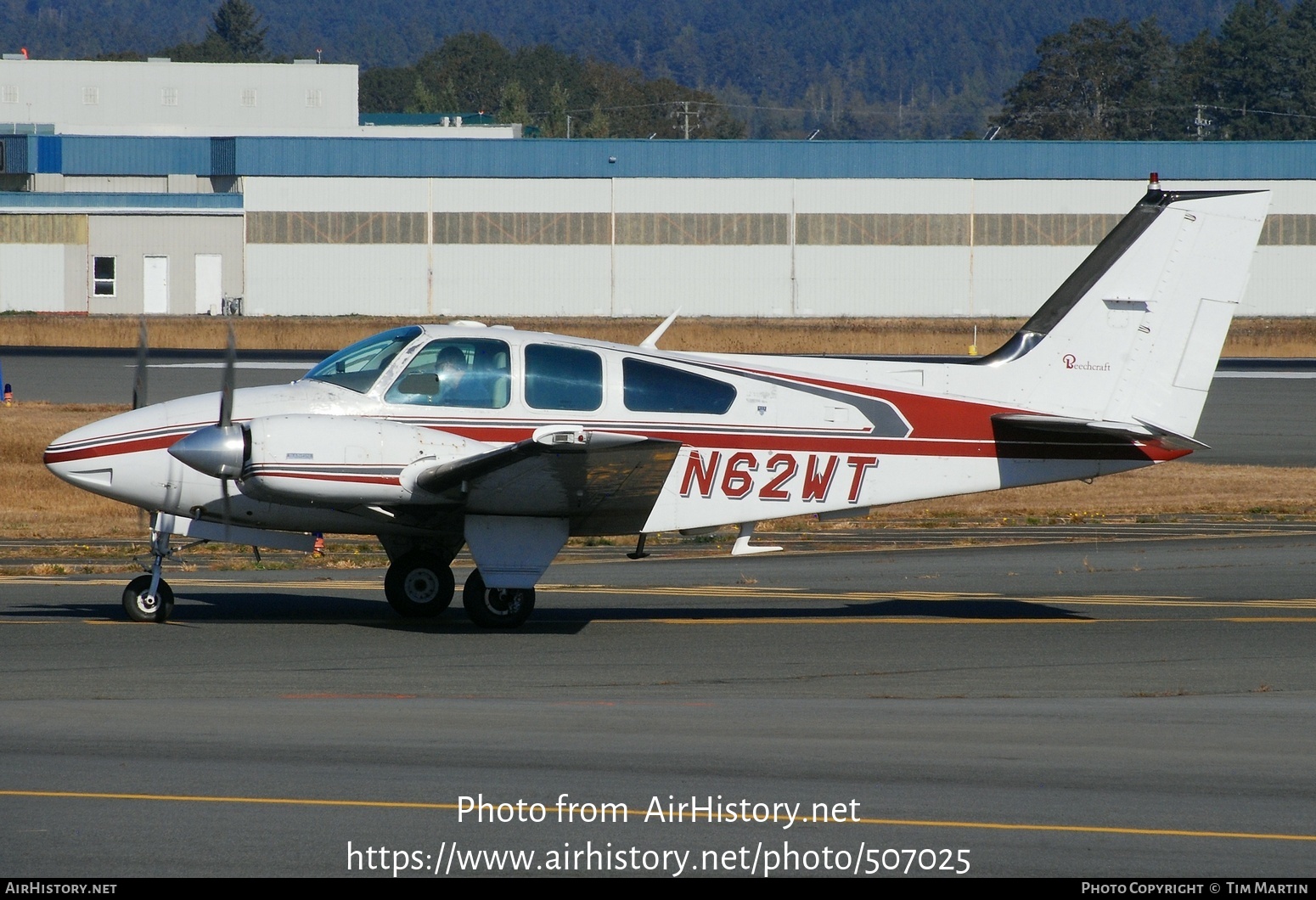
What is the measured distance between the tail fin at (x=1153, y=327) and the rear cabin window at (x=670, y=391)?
2.47 m

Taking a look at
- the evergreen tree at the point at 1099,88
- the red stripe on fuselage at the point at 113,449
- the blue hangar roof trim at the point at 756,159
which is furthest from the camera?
the evergreen tree at the point at 1099,88

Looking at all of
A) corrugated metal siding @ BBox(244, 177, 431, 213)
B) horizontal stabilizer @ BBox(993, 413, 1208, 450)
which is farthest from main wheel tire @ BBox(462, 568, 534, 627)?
corrugated metal siding @ BBox(244, 177, 431, 213)

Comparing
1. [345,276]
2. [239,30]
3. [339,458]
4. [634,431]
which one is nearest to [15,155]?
[345,276]

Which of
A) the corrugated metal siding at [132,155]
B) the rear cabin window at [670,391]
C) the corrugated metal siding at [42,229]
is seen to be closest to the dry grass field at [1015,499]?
the rear cabin window at [670,391]

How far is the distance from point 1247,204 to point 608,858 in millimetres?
9258

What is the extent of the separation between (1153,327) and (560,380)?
17.1 feet

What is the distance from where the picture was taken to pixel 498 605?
39.3 feet

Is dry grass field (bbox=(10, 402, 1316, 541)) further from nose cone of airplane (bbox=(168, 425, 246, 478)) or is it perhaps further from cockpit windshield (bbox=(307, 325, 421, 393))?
nose cone of airplane (bbox=(168, 425, 246, 478))

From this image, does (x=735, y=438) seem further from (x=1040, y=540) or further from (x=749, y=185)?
(x=749, y=185)

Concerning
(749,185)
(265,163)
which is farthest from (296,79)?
(749,185)

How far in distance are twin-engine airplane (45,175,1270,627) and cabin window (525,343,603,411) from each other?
2 centimetres

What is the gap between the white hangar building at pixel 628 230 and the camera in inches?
2522

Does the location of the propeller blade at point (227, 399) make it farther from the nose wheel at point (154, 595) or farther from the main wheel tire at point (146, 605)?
the main wheel tire at point (146, 605)

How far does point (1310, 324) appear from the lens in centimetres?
5991
